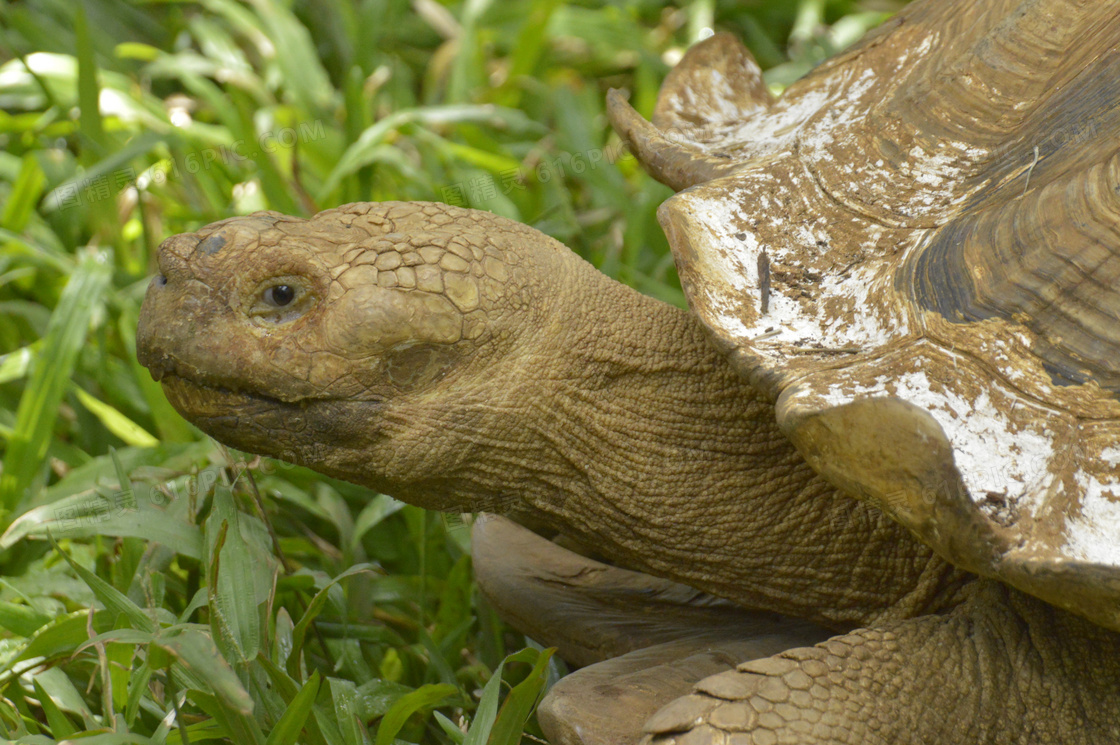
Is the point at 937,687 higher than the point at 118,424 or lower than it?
higher

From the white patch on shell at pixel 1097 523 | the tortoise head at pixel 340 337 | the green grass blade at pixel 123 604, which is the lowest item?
the green grass blade at pixel 123 604

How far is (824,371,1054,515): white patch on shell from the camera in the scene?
1227 millimetres

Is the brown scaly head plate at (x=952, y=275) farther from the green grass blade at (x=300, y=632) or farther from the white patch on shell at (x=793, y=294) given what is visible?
the green grass blade at (x=300, y=632)

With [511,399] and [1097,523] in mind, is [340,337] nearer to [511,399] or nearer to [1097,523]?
[511,399]

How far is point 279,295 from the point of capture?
1589 millimetres

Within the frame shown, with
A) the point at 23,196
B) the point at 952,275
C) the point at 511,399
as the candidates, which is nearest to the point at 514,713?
the point at 511,399

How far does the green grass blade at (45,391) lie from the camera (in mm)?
2348

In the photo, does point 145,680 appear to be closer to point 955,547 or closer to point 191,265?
point 191,265

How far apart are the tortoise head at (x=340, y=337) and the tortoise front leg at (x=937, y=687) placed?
0.57 meters

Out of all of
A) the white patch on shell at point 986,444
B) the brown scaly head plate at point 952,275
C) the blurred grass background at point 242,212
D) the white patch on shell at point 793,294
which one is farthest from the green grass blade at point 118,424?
the white patch on shell at point 986,444

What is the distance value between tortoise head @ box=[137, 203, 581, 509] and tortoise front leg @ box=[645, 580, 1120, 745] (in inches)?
22.4

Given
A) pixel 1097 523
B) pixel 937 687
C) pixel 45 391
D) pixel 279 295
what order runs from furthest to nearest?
pixel 45 391 → pixel 279 295 → pixel 937 687 → pixel 1097 523

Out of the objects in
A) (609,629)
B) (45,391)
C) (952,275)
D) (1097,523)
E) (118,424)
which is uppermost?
(952,275)

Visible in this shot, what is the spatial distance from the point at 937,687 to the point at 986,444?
1.39ft
